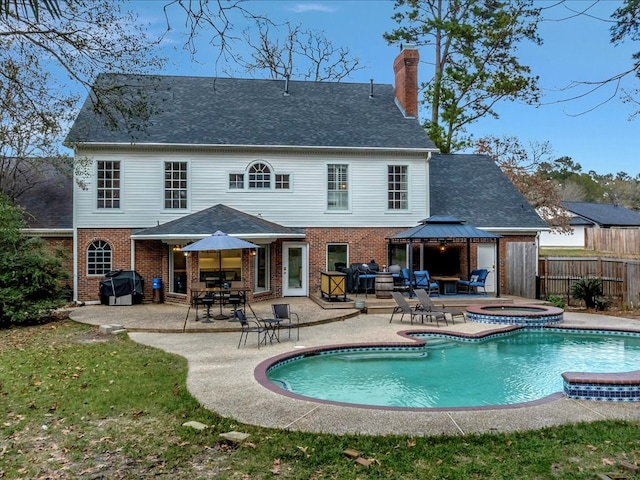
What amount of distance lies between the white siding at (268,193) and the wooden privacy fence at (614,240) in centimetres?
2405

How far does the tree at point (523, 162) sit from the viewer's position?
102 feet

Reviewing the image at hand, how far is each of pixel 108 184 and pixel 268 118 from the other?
660 cm

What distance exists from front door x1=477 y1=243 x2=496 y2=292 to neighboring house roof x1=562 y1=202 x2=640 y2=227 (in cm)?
3055

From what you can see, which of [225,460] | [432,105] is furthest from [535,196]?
[225,460]

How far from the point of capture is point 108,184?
1723 cm

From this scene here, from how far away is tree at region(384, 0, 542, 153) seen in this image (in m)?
25.8

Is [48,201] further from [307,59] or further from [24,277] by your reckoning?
[307,59]

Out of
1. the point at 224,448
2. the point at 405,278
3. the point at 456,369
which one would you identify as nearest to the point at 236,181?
the point at 405,278

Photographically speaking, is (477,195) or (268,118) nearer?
(268,118)

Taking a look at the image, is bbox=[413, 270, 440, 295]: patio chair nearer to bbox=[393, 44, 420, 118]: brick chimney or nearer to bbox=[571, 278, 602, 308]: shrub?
bbox=[571, 278, 602, 308]: shrub

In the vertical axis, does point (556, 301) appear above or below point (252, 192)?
below

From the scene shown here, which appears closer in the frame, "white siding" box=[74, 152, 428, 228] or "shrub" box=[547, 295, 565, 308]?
"shrub" box=[547, 295, 565, 308]

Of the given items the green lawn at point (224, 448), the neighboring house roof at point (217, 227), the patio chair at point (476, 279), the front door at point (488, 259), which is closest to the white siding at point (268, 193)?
the neighboring house roof at point (217, 227)

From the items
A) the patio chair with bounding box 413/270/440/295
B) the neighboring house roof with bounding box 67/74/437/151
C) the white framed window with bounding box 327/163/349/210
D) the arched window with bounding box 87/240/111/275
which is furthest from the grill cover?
the patio chair with bounding box 413/270/440/295
